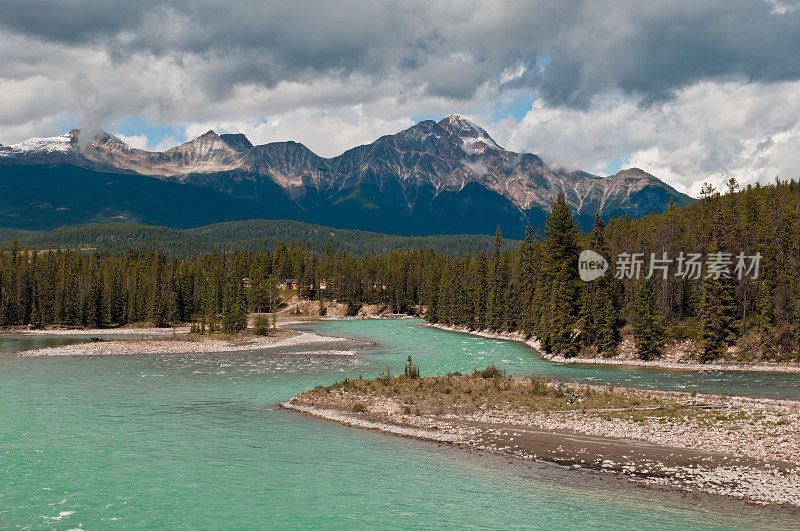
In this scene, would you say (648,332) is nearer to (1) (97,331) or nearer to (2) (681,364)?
(2) (681,364)

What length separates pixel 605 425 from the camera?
107 feet

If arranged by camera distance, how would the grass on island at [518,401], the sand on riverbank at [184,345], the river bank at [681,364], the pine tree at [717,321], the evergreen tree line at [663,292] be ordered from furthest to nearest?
the sand on riverbank at [184,345] < the evergreen tree line at [663,292] < the pine tree at [717,321] < the river bank at [681,364] < the grass on island at [518,401]

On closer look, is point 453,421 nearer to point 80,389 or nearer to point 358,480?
point 358,480

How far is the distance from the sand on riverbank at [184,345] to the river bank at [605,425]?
39.0m

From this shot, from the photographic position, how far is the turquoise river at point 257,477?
2114cm

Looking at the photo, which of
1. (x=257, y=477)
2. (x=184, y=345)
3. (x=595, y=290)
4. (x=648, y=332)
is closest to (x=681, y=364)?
(x=648, y=332)

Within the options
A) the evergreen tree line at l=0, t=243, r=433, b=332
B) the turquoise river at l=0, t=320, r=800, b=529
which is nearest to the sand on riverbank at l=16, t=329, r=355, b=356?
the evergreen tree line at l=0, t=243, r=433, b=332

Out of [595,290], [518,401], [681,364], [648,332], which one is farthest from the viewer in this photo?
[595,290]

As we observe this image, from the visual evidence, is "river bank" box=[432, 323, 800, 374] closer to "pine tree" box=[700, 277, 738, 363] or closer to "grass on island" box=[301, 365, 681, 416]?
"pine tree" box=[700, 277, 738, 363]

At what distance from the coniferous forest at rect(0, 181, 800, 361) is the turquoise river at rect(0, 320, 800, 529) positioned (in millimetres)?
25248

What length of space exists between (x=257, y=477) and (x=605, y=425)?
20.1 meters

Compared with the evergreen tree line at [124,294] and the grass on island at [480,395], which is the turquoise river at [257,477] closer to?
the grass on island at [480,395]

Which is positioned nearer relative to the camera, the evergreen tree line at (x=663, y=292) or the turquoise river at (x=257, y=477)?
the turquoise river at (x=257, y=477)

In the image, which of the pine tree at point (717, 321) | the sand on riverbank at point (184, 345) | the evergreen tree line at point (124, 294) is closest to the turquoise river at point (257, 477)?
the pine tree at point (717, 321)
